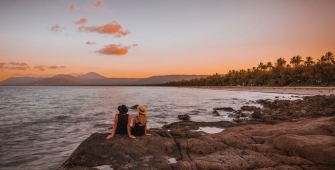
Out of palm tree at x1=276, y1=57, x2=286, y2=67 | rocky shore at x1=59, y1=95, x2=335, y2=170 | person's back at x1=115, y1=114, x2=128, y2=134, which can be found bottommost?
rocky shore at x1=59, y1=95, x2=335, y2=170

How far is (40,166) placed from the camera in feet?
30.2

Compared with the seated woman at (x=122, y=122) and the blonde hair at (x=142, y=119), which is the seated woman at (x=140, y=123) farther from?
the seated woman at (x=122, y=122)

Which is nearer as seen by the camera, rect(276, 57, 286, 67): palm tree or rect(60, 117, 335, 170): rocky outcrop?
rect(60, 117, 335, 170): rocky outcrop

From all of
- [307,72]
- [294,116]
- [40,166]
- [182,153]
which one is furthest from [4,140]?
[307,72]

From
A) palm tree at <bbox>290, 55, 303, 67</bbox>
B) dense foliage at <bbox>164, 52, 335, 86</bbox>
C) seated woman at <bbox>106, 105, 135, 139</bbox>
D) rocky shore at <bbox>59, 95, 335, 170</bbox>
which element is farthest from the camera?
palm tree at <bbox>290, 55, 303, 67</bbox>

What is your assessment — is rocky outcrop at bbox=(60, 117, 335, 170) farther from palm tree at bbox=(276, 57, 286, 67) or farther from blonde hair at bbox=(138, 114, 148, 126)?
palm tree at bbox=(276, 57, 286, 67)

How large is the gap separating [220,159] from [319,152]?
2777mm

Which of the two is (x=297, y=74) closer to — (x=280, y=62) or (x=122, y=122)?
(x=280, y=62)

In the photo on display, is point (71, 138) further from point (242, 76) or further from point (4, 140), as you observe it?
point (242, 76)

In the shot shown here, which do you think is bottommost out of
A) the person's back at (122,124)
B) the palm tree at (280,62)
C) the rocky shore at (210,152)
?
the rocky shore at (210,152)

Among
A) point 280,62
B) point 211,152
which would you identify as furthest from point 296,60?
point 211,152

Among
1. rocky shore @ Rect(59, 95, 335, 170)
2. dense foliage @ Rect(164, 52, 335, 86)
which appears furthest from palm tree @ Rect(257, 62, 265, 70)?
rocky shore @ Rect(59, 95, 335, 170)

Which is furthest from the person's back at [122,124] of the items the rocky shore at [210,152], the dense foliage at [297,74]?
the dense foliage at [297,74]

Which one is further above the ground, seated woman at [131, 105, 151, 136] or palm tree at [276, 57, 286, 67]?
palm tree at [276, 57, 286, 67]
